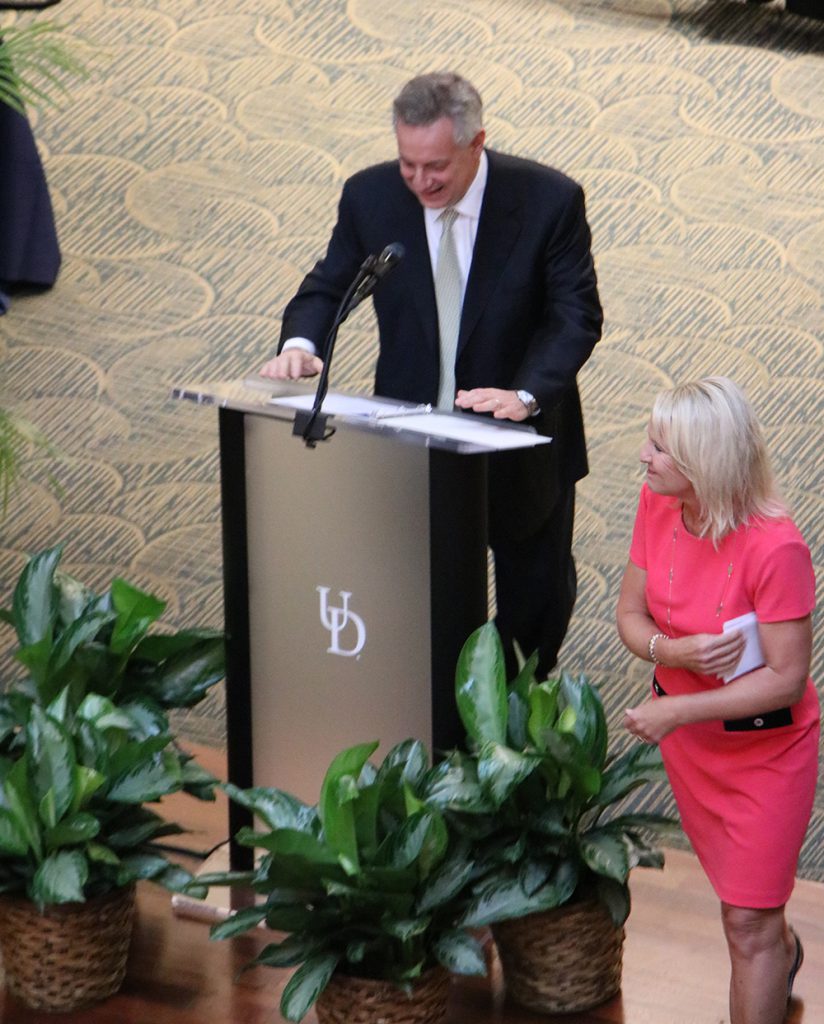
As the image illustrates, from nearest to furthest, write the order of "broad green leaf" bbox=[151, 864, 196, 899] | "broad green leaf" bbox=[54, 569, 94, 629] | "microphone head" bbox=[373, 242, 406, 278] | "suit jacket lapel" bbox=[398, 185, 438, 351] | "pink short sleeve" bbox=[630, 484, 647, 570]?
"microphone head" bbox=[373, 242, 406, 278] < "pink short sleeve" bbox=[630, 484, 647, 570] < "broad green leaf" bbox=[151, 864, 196, 899] < "broad green leaf" bbox=[54, 569, 94, 629] < "suit jacket lapel" bbox=[398, 185, 438, 351]

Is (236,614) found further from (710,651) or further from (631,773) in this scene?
(710,651)

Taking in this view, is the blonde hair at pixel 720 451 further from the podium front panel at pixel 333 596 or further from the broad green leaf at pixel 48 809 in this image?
the broad green leaf at pixel 48 809

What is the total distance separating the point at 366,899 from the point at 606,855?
383mm

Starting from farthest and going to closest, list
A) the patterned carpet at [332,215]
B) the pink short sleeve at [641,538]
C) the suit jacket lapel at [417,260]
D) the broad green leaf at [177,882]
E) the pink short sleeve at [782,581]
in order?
the patterned carpet at [332,215] < the suit jacket lapel at [417,260] < the broad green leaf at [177,882] < the pink short sleeve at [641,538] < the pink short sleeve at [782,581]

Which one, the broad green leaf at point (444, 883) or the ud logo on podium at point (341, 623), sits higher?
Result: the ud logo on podium at point (341, 623)

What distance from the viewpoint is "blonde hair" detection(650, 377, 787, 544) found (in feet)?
7.54

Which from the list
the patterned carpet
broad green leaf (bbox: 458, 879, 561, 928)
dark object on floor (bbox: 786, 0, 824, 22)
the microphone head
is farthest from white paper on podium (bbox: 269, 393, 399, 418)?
dark object on floor (bbox: 786, 0, 824, 22)

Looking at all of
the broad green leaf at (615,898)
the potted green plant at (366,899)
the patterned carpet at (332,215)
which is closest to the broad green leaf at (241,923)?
the potted green plant at (366,899)

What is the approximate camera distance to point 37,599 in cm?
292

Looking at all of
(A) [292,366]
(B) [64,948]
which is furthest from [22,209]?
(B) [64,948]

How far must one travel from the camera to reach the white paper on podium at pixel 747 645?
7.65 feet

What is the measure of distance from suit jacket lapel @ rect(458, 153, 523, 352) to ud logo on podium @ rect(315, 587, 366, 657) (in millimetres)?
691

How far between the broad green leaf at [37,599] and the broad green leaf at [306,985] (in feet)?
2.71

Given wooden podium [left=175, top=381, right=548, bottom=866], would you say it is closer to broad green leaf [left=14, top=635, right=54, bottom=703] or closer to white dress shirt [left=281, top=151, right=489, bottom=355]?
broad green leaf [left=14, top=635, right=54, bottom=703]
